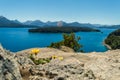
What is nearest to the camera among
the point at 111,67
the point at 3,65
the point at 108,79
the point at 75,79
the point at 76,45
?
the point at 3,65

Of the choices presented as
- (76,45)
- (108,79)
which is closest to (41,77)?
(108,79)

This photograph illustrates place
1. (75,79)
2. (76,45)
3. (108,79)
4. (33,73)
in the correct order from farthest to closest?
(76,45) < (108,79) < (33,73) < (75,79)

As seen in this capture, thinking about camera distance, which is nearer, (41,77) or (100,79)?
(41,77)

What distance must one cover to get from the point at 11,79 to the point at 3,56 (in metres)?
0.38

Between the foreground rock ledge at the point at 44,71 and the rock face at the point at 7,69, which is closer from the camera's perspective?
the rock face at the point at 7,69

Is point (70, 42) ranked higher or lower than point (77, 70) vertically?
lower

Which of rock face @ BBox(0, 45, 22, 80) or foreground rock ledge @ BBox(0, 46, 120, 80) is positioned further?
foreground rock ledge @ BBox(0, 46, 120, 80)

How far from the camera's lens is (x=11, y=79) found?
14.5 ft

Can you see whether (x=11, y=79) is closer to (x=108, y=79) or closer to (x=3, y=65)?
(x=3, y=65)

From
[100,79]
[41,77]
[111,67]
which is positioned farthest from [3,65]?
[111,67]

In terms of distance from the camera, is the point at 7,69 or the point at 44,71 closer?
the point at 7,69

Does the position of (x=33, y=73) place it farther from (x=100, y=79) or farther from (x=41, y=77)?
(x=100, y=79)

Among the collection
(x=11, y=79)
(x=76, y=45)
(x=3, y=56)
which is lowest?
(x=76, y=45)

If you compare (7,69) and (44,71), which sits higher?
(7,69)
